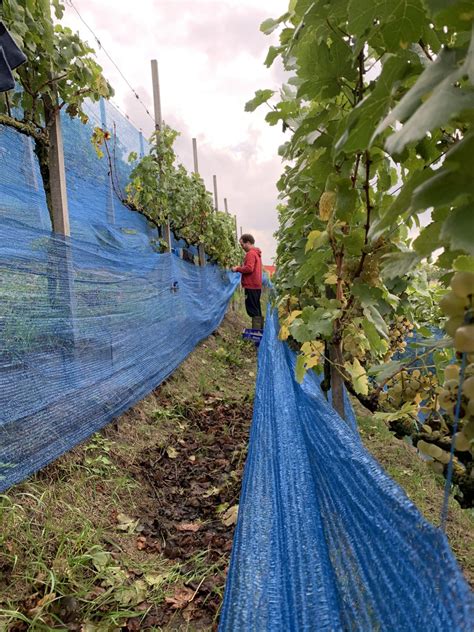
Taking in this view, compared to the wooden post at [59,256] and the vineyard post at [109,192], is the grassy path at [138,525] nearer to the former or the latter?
the wooden post at [59,256]

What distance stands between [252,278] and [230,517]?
652cm

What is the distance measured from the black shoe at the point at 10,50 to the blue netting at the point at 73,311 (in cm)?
77

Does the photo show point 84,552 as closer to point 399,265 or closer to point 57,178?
point 399,265

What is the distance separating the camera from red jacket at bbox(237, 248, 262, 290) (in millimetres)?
8594

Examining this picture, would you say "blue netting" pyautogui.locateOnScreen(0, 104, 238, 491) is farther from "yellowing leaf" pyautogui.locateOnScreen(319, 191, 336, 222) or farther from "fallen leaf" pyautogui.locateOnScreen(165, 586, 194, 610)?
"yellowing leaf" pyautogui.locateOnScreen(319, 191, 336, 222)

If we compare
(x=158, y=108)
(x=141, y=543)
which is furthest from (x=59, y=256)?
(x=158, y=108)

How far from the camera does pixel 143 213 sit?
19.1ft

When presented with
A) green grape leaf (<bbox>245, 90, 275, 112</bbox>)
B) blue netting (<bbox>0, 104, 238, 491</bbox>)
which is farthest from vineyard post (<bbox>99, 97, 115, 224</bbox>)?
green grape leaf (<bbox>245, 90, 275, 112</bbox>)

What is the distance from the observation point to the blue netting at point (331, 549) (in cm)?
73

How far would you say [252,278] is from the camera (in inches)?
346

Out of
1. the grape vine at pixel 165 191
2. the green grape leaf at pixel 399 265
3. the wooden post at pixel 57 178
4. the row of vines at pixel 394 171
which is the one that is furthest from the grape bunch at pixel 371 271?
the grape vine at pixel 165 191

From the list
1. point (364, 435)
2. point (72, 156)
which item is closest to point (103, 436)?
point (364, 435)

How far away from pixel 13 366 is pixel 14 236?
0.67m

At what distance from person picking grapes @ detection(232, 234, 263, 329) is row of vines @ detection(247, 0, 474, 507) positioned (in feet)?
21.4
